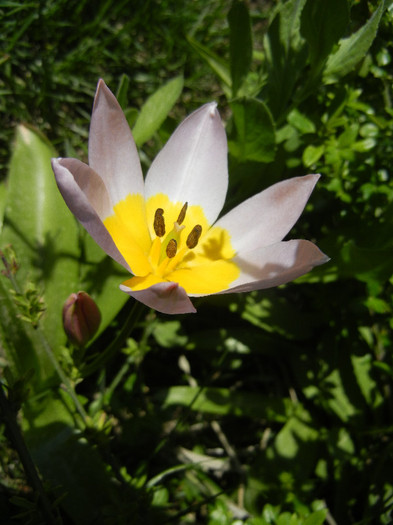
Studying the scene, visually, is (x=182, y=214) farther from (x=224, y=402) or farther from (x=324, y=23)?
(x=224, y=402)

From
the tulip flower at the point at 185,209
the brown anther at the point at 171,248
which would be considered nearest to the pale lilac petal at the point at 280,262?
the tulip flower at the point at 185,209

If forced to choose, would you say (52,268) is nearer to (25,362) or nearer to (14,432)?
(25,362)

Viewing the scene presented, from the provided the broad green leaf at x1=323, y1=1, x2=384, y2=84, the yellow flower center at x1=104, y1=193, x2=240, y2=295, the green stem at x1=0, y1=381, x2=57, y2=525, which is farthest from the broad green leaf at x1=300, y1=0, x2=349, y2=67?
the green stem at x1=0, y1=381, x2=57, y2=525

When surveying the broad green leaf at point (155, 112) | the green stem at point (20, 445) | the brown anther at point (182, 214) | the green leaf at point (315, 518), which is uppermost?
the broad green leaf at point (155, 112)

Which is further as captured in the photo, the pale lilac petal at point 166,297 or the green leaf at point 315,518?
the green leaf at point 315,518

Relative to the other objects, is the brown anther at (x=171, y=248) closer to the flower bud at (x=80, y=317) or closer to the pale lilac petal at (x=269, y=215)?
the pale lilac petal at (x=269, y=215)

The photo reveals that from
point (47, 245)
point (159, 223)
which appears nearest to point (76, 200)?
point (159, 223)

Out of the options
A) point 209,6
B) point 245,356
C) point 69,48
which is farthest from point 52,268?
point 209,6
